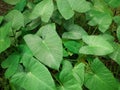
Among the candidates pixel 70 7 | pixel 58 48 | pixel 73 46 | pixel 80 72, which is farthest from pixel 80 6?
pixel 80 72

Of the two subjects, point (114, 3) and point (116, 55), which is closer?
point (116, 55)

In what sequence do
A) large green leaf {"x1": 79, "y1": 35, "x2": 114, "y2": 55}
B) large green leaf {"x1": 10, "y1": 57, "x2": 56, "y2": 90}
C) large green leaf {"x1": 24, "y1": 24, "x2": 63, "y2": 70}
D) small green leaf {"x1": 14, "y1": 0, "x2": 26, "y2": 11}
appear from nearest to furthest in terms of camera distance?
large green leaf {"x1": 10, "y1": 57, "x2": 56, "y2": 90}
large green leaf {"x1": 24, "y1": 24, "x2": 63, "y2": 70}
large green leaf {"x1": 79, "y1": 35, "x2": 114, "y2": 55}
small green leaf {"x1": 14, "y1": 0, "x2": 26, "y2": 11}

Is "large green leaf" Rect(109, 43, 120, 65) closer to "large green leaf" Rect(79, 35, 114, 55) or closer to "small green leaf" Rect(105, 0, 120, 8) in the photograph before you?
"large green leaf" Rect(79, 35, 114, 55)

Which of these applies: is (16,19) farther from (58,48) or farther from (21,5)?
(58,48)

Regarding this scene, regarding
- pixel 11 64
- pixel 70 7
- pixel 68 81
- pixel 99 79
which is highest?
pixel 70 7

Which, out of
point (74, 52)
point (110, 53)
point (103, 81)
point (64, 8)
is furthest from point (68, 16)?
point (103, 81)

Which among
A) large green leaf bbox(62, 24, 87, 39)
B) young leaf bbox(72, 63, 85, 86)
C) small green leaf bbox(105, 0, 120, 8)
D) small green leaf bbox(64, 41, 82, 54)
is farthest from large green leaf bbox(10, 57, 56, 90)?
small green leaf bbox(105, 0, 120, 8)
